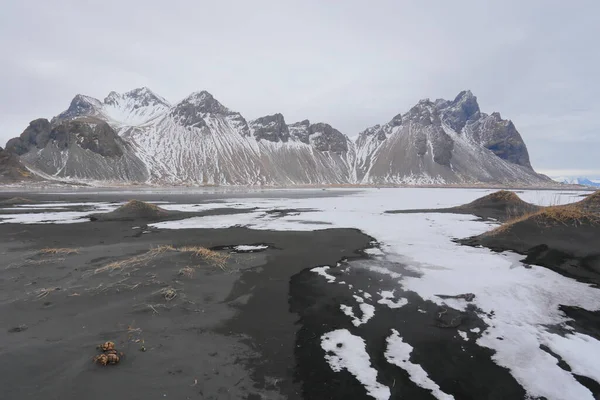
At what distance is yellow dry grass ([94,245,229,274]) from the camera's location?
10.9 metres

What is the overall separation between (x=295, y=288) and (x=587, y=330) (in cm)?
706

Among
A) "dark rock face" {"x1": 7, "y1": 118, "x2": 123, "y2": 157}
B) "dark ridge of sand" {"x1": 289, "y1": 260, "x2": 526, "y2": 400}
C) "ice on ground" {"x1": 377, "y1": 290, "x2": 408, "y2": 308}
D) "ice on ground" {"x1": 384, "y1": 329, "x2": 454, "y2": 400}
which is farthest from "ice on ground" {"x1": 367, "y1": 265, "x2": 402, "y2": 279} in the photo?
"dark rock face" {"x1": 7, "y1": 118, "x2": 123, "y2": 157}

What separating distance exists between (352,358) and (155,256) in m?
9.61

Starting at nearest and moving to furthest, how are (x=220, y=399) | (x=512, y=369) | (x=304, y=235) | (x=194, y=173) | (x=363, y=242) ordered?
(x=220, y=399) < (x=512, y=369) < (x=363, y=242) < (x=304, y=235) < (x=194, y=173)

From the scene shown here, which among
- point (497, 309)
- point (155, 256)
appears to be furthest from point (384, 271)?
point (155, 256)

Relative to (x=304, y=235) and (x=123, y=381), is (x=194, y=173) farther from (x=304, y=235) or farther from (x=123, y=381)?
(x=123, y=381)

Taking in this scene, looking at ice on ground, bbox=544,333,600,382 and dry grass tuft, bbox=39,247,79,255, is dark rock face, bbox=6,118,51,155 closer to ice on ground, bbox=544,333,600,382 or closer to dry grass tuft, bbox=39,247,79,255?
dry grass tuft, bbox=39,247,79,255

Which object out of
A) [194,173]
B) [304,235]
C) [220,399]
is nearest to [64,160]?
[194,173]

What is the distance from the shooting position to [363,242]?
635 inches

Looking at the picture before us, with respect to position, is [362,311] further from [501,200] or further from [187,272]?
[501,200]

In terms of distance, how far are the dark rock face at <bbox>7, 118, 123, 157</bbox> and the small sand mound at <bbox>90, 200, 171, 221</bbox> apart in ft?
543

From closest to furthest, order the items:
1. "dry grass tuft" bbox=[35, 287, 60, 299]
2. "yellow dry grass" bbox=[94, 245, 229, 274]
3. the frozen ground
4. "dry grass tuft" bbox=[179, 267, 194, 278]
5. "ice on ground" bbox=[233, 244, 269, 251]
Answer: the frozen ground, "dry grass tuft" bbox=[35, 287, 60, 299], "dry grass tuft" bbox=[179, 267, 194, 278], "yellow dry grass" bbox=[94, 245, 229, 274], "ice on ground" bbox=[233, 244, 269, 251]

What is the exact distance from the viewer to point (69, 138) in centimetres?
16400

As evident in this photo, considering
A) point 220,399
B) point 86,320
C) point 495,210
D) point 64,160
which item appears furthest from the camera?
point 64,160
